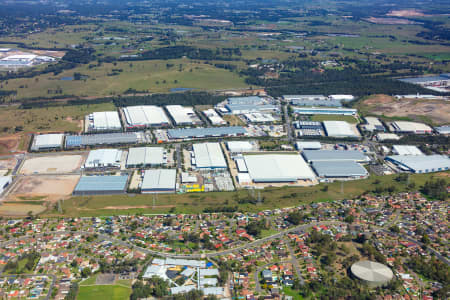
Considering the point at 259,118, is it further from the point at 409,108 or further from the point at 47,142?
the point at 47,142

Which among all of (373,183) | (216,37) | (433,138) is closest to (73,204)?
(373,183)

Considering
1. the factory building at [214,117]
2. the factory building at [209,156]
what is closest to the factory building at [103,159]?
the factory building at [209,156]

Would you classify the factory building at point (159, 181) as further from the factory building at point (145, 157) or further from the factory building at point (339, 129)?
the factory building at point (339, 129)

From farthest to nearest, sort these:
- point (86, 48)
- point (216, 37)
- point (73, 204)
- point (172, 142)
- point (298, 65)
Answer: point (216, 37)
point (86, 48)
point (298, 65)
point (172, 142)
point (73, 204)

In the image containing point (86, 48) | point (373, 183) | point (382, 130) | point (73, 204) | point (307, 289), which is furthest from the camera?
point (86, 48)

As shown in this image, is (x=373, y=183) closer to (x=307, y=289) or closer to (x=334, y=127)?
(x=334, y=127)

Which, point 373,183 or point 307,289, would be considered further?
point 373,183

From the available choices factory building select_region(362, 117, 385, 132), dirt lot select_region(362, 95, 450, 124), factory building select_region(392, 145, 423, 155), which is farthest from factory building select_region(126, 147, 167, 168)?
dirt lot select_region(362, 95, 450, 124)
